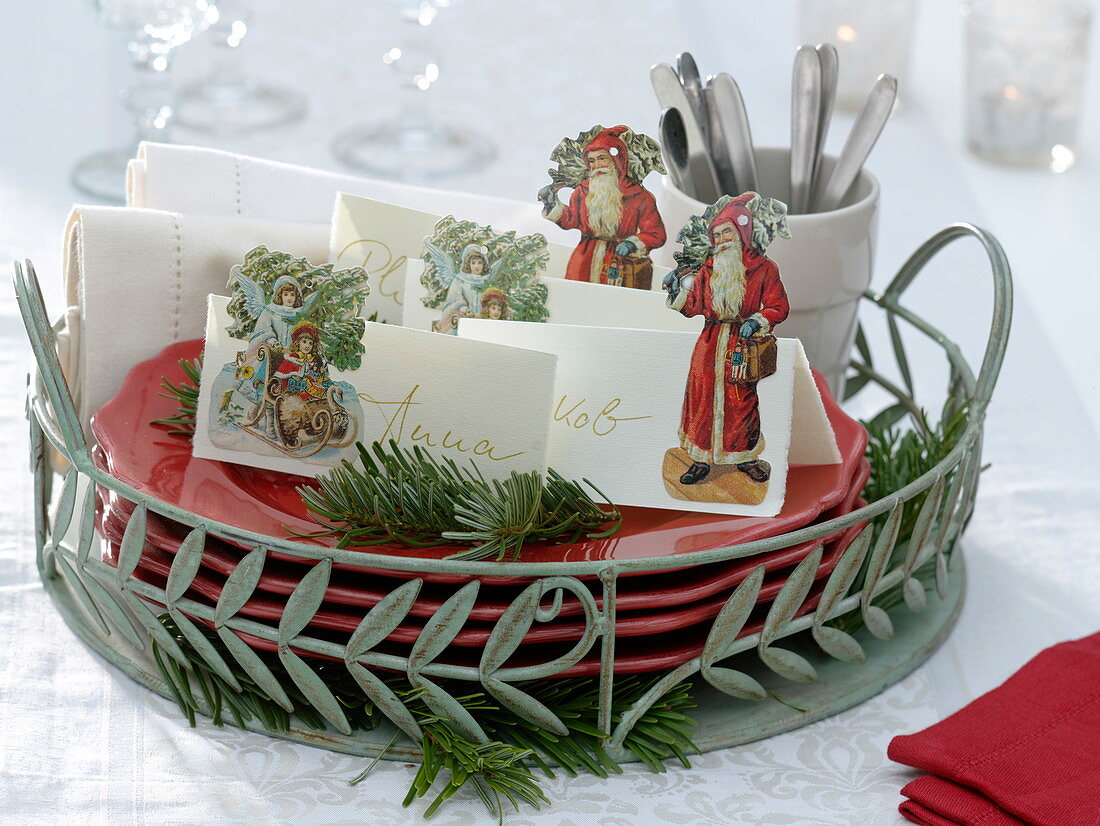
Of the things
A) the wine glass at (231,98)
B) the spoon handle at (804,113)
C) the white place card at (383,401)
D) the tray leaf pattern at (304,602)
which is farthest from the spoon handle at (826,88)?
the wine glass at (231,98)

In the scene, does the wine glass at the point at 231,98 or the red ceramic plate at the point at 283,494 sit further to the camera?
the wine glass at the point at 231,98

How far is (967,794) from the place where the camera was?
496mm

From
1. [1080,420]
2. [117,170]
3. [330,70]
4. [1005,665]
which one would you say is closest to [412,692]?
[1005,665]

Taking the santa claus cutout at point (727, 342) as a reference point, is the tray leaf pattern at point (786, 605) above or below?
below

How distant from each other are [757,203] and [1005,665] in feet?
0.85

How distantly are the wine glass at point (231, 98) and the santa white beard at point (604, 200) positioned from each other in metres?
0.66

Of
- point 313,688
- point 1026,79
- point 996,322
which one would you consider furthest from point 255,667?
point 1026,79

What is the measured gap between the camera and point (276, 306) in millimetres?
520

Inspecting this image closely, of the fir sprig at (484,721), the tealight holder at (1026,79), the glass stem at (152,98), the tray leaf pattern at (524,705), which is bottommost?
the fir sprig at (484,721)

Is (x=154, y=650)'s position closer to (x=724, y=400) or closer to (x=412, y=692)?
(x=412, y=692)

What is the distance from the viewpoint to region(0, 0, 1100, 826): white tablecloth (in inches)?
19.8

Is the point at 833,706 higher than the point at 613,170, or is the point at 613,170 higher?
the point at 613,170

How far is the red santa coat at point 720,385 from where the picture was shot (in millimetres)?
518

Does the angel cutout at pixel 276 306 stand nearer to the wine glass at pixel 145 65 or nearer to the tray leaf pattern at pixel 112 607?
the tray leaf pattern at pixel 112 607
